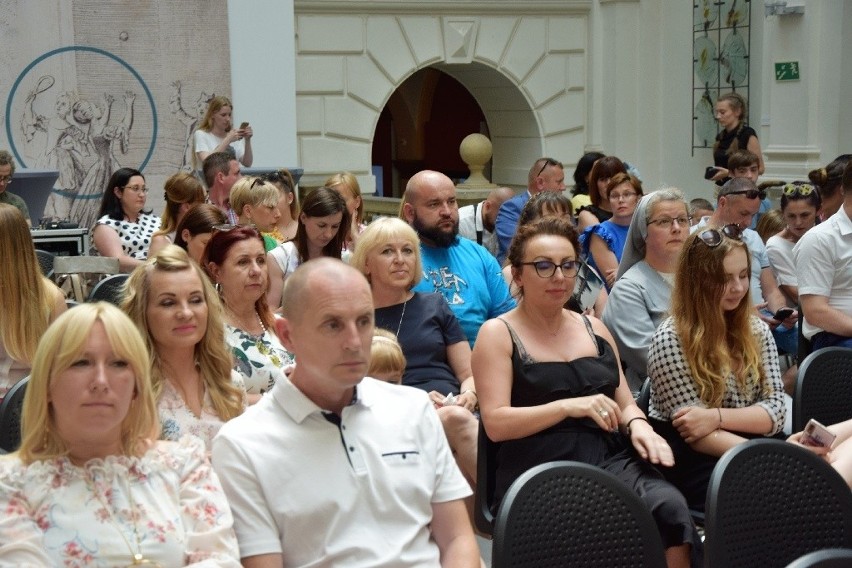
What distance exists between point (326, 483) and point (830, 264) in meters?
3.39

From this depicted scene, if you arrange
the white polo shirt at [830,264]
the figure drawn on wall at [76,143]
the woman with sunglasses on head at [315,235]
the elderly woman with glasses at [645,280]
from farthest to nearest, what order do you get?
the figure drawn on wall at [76,143], the woman with sunglasses on head at [315,235], the white polo shirt at [830,264], the elderly woman with glasses at [645,280]

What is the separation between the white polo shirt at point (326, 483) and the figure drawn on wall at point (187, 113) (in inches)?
338

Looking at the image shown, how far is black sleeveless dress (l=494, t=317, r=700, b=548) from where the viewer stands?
3.84m

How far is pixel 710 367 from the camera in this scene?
4.02 m

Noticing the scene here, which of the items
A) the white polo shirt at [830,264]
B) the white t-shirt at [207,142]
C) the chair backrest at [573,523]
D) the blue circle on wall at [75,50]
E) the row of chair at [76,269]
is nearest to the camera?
the chair backrest at [573,523]

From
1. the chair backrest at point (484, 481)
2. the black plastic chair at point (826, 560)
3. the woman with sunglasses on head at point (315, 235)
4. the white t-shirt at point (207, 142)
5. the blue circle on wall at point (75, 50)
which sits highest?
the blue circle on wall at point (75, 50)

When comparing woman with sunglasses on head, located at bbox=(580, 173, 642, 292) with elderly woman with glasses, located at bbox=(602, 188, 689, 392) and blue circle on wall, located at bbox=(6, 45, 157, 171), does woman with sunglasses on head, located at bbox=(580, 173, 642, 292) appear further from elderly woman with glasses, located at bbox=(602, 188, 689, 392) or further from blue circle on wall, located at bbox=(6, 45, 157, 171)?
A: blue circle on wall, located at bbox=(6, 45, 157, 171)

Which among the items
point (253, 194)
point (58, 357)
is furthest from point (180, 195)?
point (58, 357)

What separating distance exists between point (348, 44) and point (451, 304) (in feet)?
29.1

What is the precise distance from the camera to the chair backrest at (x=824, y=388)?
4.30 m

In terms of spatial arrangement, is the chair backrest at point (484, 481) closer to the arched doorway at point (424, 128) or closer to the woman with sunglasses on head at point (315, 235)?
the woman with sunglasses on head at point (315, 235)

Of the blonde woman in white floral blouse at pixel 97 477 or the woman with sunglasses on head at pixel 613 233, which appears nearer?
the blonde woman in white floral blouse at pixel 97 477

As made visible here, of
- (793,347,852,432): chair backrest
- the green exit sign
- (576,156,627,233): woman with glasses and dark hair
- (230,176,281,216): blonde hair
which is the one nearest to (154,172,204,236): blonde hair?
(230,176,281,216): blonde hair

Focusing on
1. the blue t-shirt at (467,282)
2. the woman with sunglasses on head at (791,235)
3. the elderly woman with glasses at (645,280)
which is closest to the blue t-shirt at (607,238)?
the woman with sunglasses on head at (791,235)
